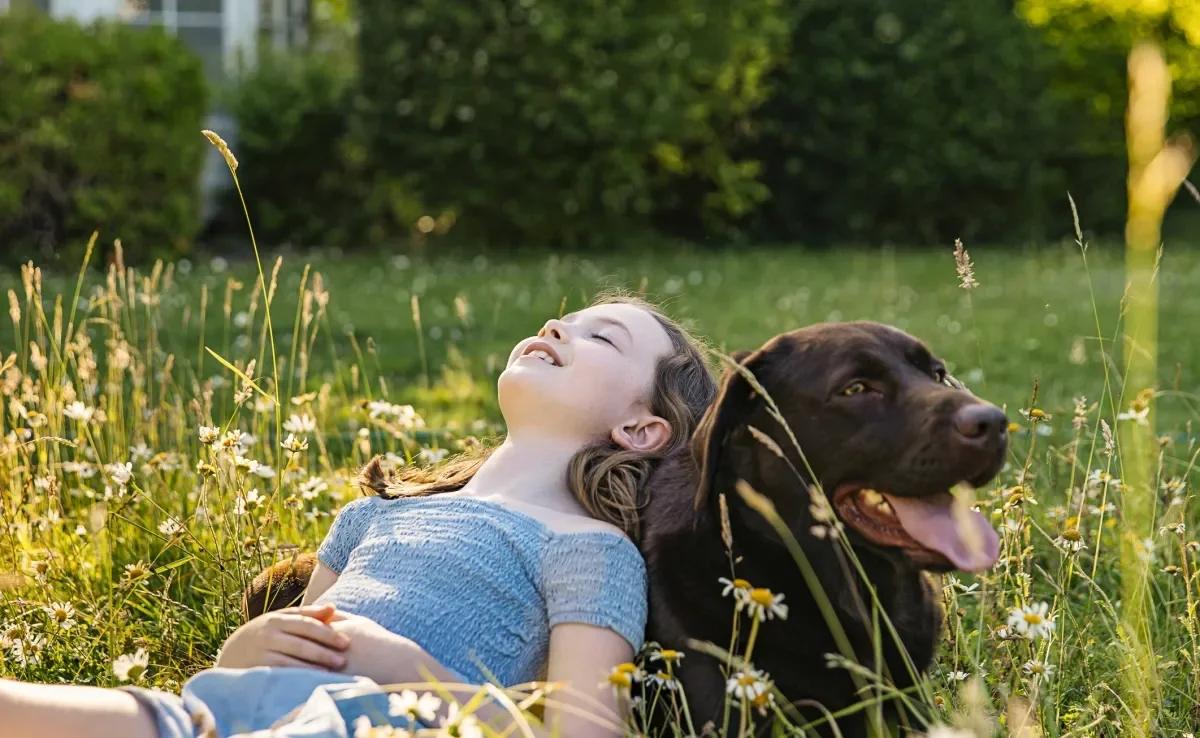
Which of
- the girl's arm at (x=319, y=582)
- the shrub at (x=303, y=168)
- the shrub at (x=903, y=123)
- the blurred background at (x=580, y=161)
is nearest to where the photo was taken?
the girl's arm at (x=319, y=582)

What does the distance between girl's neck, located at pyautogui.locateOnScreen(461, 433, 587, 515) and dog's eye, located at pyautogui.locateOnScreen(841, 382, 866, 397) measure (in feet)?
2.40

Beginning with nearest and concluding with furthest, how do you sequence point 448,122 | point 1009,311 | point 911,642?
point 911,642
point 1009,311
point 448,122

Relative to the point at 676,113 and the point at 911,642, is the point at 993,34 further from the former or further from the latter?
the point at 911,642

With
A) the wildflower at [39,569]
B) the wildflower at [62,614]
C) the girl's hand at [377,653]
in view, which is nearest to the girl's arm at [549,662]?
the girl's hand at [377,653]

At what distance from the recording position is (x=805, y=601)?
7.84 ft

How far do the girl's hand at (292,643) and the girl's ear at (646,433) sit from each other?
2.58 ft

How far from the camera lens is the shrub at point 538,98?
1377cm

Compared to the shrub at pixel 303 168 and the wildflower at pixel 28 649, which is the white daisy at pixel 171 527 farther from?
the shrub at pixel 303 168

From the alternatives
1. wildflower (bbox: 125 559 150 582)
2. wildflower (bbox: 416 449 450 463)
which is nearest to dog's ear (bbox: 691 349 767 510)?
wildflower (bbox: 125 559 150 582)

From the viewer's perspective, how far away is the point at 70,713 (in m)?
2.10

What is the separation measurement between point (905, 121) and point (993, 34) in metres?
1.46

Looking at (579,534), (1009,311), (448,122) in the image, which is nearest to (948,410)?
(579,534)

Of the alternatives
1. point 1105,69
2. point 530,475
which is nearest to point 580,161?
point 1105,69

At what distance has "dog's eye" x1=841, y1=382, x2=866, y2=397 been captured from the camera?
2.28 meters
